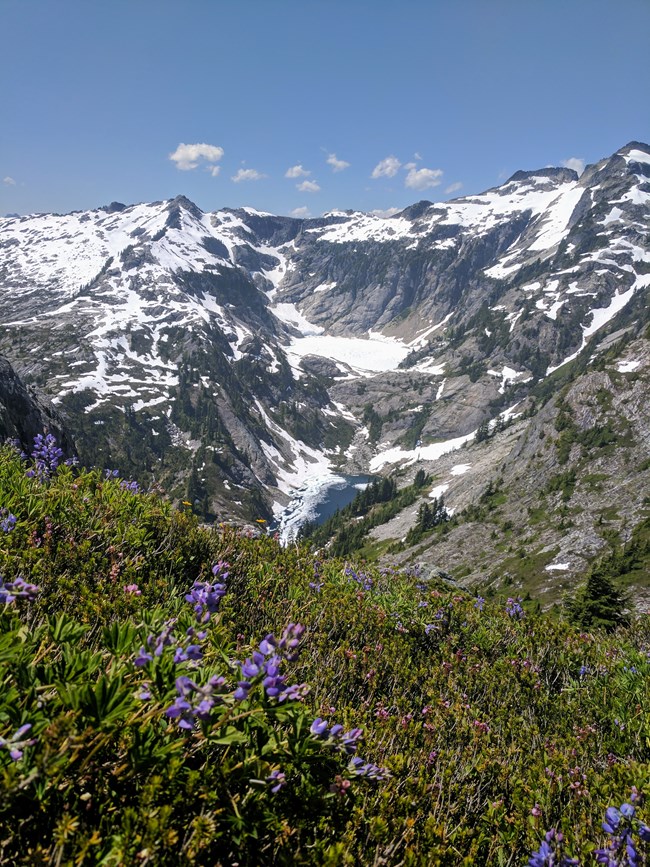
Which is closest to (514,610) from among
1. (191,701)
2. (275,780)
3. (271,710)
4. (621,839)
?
(621,839)

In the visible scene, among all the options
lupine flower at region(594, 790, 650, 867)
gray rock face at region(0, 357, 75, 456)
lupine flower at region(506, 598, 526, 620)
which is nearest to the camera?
lupine flower at region(594, 790, 650, 867)

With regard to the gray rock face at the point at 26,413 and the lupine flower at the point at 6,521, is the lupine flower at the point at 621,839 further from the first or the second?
the gray rock face at the point at 26,413

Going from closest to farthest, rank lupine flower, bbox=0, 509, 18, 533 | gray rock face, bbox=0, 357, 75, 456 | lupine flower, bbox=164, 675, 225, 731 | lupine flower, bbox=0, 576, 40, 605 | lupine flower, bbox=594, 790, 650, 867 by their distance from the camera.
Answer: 1. lupine flower, bbox=164, 675, 225, 731
2. lupine flower, bbox=0, 576, 40, 605
3. lupine flower, bbox=594, 790, 650, 867
4. lupine flower, bbox=0, 509, 18, 533
5. gray rock face, bbox=0, 357, 75, 456

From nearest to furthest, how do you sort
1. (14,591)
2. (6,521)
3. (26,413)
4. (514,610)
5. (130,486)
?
(14,591)
(6,521)
(130,486)
(514,610)
(26,413)

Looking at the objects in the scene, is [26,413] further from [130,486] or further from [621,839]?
[621,839]

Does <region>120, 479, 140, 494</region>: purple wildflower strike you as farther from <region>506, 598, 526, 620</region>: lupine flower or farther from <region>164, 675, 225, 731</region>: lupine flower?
<region>506, 598, 526, 620</region>: lupine flower

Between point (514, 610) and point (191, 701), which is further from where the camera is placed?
point (514, 610)

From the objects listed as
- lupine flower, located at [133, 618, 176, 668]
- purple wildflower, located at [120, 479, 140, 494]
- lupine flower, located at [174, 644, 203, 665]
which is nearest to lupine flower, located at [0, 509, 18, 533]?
purple wildflower, located at [120, 479, 140, 494]

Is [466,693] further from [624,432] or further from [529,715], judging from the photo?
[624,432]

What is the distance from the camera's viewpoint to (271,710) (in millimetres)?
2412

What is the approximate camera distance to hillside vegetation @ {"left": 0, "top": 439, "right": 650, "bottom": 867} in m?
2.15

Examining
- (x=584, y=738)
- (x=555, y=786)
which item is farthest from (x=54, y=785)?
(x=584, y=738)

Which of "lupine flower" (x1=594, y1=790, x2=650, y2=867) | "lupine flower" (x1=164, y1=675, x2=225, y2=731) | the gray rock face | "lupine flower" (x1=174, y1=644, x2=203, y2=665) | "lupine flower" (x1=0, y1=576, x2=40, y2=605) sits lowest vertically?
"lupine flower" (x1=594, y1=790, x2=650, y2=867)

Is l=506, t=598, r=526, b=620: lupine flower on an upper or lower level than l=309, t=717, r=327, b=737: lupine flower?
lower
